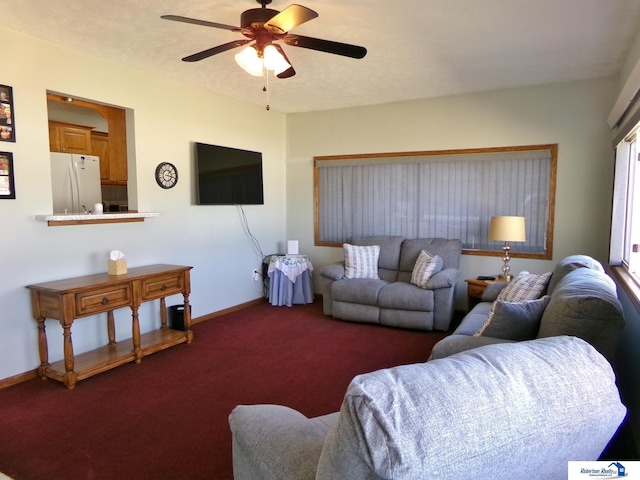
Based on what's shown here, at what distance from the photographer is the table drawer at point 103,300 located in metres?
3.27

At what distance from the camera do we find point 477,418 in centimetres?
90

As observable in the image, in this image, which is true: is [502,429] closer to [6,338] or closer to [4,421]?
[4,421]

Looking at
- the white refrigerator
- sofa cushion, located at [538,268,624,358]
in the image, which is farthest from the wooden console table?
sofa cushion, located at [538,268,624,358]

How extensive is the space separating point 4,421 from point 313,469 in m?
2.54

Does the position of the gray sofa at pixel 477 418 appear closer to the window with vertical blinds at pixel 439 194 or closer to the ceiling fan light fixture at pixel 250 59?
the ceiling fan light fixture at pixel 250 59

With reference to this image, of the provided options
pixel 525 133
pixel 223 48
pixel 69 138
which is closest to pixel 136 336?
pixel 223 48

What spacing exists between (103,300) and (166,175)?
5.09ft

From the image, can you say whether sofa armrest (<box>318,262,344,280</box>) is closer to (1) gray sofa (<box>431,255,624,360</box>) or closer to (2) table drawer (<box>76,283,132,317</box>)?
(2) table drawer (<box>76,283,132,317</box>)

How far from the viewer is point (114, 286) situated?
350 centimetres

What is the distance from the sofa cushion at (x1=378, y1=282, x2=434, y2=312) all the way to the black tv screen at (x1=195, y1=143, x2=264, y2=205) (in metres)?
2.09

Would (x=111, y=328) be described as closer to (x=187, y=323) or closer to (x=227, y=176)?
(x=187, y=323)

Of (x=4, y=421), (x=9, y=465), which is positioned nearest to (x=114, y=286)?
(x=4, y=421)

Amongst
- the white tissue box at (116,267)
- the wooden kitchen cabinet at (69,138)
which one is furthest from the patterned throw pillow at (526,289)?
the wooden kitchen cabinet at (69,138)

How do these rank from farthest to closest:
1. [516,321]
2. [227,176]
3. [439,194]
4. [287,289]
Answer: [287,289] < [439,194] < [227,176] < [516,321]
